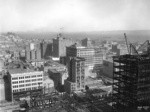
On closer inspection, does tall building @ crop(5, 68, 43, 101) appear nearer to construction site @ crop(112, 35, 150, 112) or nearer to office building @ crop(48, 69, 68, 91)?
office building @ crop(48, 69, 68, 91)

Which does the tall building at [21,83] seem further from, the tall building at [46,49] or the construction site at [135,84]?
the tall building at [46,49]

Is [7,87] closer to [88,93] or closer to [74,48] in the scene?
[88,93]

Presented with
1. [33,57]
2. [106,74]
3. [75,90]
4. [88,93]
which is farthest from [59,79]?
[33,57]

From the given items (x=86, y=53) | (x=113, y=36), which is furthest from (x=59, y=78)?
(x=113, y=36)

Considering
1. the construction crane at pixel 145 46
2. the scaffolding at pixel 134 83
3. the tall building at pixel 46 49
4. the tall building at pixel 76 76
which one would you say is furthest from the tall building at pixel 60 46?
the scaffolding at pixel 134 83

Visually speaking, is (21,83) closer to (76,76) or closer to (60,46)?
(76,76)

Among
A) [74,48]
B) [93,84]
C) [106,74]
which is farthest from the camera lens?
[74,48]

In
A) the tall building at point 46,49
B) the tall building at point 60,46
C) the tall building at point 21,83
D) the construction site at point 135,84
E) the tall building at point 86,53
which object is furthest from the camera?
the tall building at point 46,49

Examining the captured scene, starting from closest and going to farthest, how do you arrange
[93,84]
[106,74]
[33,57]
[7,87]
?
[7,87]
[93,84]
[106,74]
[33,57]
